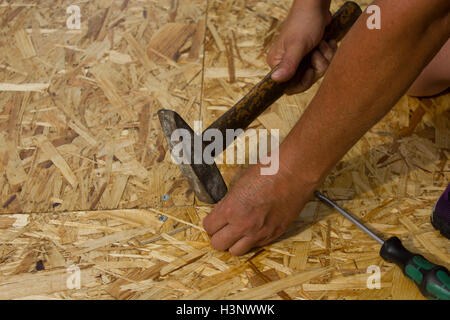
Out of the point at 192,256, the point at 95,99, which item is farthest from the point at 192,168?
the point at 95,99

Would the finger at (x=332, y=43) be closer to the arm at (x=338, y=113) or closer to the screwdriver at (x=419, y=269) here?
the arm at (x=338, y=113)

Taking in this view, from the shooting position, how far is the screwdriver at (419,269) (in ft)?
3.86

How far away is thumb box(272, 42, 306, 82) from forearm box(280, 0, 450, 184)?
31cm

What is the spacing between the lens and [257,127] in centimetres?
177

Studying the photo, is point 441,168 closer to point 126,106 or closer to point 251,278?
point 251,278

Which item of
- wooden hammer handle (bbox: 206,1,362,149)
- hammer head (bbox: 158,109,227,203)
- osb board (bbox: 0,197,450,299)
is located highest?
wooden hammer handle (bbox: 206,1,362,149)

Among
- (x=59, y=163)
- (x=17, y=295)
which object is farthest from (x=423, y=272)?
(x=59, y=163)

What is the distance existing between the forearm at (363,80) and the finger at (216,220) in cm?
22

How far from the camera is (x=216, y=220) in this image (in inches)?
54.0

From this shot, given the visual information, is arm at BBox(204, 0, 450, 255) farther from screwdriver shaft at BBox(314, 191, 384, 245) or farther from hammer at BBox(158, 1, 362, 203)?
screwdriver shaft at BBox(314, 191, 384, 245)

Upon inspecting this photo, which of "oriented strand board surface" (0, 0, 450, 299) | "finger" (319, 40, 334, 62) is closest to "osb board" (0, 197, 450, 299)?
"oriented strand board surface" (0, 0, 450, 299)

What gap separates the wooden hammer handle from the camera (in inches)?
56.4

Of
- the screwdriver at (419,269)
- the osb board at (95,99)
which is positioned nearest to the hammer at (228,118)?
the osb board at (95,99)
